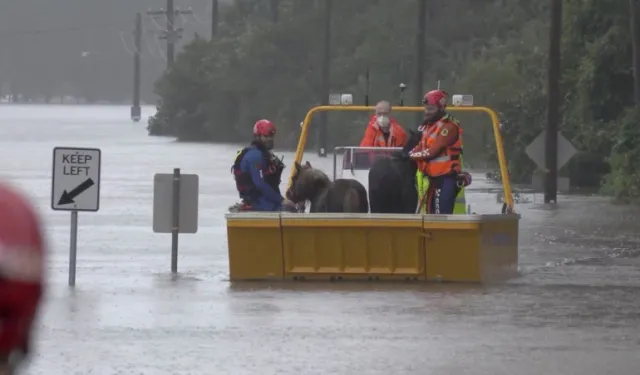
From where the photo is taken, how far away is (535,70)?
4216cm

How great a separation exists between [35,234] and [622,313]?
32.2 ft

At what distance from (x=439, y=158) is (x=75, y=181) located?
3114 millimetres

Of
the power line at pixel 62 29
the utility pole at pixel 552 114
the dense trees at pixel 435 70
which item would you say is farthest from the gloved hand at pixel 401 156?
the power line at pixel 62 29

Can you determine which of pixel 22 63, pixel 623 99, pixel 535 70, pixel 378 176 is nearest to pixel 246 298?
pixel 378 176

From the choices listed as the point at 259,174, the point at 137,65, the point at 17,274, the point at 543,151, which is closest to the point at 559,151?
the point at 543,151

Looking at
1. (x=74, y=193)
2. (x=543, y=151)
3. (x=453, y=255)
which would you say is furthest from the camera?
(x=543, y=151)

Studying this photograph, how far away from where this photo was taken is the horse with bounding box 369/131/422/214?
14.2 metres

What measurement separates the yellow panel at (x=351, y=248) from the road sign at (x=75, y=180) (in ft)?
5.24

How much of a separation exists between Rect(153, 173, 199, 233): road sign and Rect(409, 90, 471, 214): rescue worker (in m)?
1.98

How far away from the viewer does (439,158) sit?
14.1m

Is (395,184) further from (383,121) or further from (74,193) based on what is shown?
(74,193)

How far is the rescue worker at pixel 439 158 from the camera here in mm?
14086

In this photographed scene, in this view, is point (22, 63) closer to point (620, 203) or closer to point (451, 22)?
point (451, 22)

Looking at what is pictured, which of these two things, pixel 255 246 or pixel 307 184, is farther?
pixel 307 184
